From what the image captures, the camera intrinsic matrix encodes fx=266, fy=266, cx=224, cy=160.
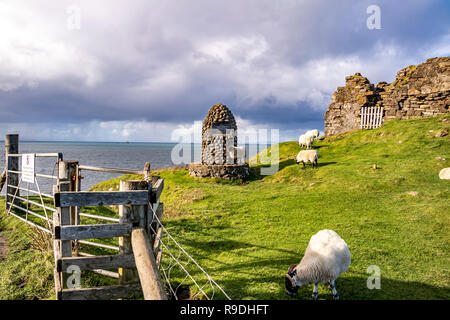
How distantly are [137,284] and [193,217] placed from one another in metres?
7.78

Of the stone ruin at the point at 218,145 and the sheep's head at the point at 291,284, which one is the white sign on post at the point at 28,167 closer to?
the sheep's head at the point at 291,284

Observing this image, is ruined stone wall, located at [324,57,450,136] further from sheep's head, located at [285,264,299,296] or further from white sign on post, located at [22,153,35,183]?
white sign on post, located at [22,153,35,183]

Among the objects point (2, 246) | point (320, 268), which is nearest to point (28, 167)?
point (2, 246)

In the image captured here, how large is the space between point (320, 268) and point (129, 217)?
13.4ft

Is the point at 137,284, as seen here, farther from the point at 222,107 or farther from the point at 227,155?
the point at 222,107

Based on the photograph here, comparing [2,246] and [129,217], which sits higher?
[129,217]

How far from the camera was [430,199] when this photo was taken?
38.8ft

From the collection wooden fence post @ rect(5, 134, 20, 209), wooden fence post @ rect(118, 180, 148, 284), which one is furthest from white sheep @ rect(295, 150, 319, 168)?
wooden fence post @ rect(5, 134, 20, 209)

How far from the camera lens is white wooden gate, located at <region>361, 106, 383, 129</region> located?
1162 inches

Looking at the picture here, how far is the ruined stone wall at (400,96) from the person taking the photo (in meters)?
26.1

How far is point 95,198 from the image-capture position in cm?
501

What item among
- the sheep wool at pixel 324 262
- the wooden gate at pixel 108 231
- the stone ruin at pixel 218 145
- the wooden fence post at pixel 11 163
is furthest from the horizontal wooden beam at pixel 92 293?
the stone ruin at pixel 218 145

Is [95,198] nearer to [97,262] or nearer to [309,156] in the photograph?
[97,262]
